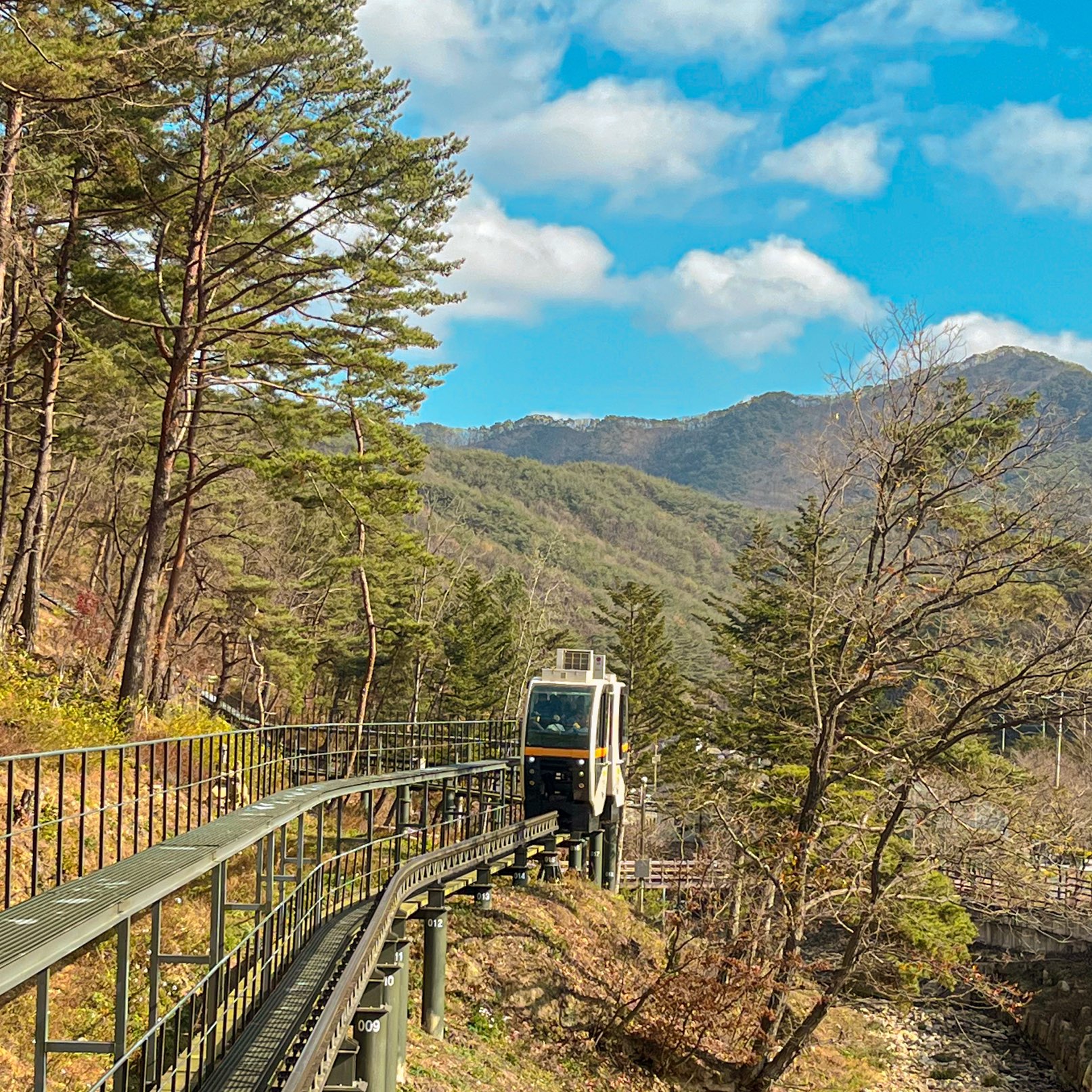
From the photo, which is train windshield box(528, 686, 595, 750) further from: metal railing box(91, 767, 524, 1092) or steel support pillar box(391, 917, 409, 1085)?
steel support pillar box(391, 917, 409, 1085)

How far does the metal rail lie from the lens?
606cm

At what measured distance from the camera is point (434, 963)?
14.1 metres

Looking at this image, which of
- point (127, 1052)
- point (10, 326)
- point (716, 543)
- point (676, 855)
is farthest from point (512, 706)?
point (716, 543)

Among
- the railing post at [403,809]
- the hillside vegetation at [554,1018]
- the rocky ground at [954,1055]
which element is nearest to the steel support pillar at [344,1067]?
the hillside vegetation at [554,1018]

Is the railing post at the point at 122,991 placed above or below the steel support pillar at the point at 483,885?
above

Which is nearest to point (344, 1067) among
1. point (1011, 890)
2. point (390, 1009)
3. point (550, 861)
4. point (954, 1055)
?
point (390, 1009)

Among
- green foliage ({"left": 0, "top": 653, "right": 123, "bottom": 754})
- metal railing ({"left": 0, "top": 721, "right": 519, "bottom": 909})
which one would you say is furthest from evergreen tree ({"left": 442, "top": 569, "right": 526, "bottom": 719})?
green foliage ({"left": 0, "top": 653, "right": 123, "bottom": 754})

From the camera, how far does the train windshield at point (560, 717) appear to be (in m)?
21.5

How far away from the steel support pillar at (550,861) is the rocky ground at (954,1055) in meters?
8.34

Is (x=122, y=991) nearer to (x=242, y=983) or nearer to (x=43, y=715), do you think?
(x=242, y=983)

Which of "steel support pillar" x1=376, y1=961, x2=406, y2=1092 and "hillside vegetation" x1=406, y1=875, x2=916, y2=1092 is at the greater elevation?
"steel support pillar" x1=376, y1=961, x2=406, y2=1092

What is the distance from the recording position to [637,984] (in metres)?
20.9

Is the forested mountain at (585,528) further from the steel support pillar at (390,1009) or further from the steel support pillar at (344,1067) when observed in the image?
the steel support pillar at (344,1067)

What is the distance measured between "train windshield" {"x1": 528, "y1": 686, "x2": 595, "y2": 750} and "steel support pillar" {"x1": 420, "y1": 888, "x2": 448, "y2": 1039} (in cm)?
745
